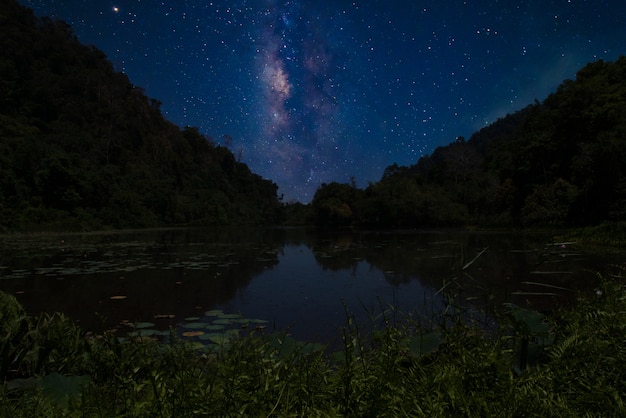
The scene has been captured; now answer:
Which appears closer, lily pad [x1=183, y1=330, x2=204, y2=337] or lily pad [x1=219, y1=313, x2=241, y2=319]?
lily pad [x1=183, y1=330, x2=204, y2=337]

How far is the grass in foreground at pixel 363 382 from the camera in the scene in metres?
1.55

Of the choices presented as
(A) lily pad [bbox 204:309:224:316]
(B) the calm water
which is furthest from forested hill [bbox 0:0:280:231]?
(A) lily pad [bbox 204:309:224:316]

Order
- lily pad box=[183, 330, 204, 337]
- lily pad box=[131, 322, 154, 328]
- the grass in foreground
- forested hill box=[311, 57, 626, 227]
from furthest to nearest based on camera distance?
forested hill box=[311, 57, 626, 227] → lily pad box=[131, 322, 154, 328] → lily pad box=[183, 330, 204, 337] → the grass in foreground

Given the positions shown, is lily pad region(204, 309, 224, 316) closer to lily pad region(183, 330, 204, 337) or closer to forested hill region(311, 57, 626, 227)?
lily pad region(183, 330, 204, 337)

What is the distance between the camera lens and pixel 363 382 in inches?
70.9

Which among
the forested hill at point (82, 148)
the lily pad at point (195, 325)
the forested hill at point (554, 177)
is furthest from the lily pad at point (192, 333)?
the forested hill at point (82, 148)

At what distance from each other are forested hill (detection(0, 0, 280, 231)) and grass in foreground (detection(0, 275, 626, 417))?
28223 mm

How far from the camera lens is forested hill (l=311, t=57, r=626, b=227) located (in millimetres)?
20406

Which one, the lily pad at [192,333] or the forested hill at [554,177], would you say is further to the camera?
the forested hill at [554,177]

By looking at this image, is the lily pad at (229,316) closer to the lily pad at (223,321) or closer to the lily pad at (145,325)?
the lily pad at (223,321)

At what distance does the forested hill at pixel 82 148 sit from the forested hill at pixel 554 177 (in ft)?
97.2

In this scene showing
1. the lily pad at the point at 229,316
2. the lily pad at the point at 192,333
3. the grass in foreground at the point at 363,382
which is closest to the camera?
the grass in foreground at the point at 363,382

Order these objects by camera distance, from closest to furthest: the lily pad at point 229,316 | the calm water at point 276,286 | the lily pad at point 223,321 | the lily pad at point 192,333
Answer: the lily pad at point 192,333 → the lily pad at point 223,321 → the lily pad at point 229,316 → the calm water at point 276,286

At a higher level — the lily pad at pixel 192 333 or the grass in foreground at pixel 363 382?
the grass in foreground at pixel 363 382
